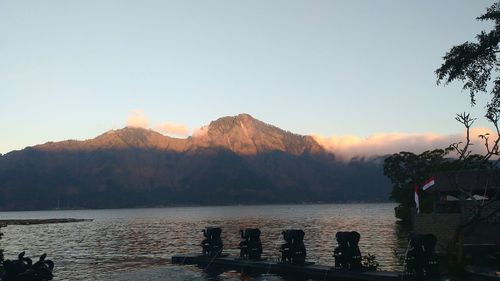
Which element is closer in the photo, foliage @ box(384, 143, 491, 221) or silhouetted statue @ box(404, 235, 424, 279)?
silhouetted statue @ box(404, 235, 424, 279)

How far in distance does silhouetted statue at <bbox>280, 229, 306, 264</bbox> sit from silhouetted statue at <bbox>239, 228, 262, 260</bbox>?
3.82 metres

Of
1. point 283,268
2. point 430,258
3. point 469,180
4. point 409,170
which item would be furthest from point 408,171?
point 430,258

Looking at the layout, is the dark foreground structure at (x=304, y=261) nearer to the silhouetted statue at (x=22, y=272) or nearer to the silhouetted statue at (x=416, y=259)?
the silhouetted statue at (x=416, y=259)

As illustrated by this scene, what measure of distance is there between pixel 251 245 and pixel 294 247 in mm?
5186

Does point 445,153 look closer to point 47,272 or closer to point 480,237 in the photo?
point 480,237

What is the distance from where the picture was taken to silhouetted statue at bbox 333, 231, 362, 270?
3085cm

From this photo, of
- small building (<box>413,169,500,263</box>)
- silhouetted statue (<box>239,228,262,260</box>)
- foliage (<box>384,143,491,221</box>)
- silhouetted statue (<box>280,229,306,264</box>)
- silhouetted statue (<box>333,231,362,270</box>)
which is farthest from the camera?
foliage (<box>384,143,491,221</box>)

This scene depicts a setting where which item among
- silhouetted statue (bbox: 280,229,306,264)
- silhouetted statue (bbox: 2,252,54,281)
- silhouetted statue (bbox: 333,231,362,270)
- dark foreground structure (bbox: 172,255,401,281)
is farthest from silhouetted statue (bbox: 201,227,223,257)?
silhouetted statue (bbox: 2,252,54,281)

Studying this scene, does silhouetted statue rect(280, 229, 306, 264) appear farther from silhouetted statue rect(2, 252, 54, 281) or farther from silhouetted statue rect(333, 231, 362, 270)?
silhouetted statue rect(2, 252, 54, 281)

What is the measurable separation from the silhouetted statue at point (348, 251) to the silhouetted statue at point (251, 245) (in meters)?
9.28

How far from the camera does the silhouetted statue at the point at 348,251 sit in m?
30.9

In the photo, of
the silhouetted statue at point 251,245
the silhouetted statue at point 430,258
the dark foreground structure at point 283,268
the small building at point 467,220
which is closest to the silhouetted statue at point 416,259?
the silhouetted statue at point 430,258

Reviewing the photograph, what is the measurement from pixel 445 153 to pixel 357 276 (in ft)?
334

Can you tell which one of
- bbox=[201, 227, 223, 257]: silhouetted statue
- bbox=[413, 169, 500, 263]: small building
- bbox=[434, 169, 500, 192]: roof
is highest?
bbox=[434, 169, 500, 192]: roof
